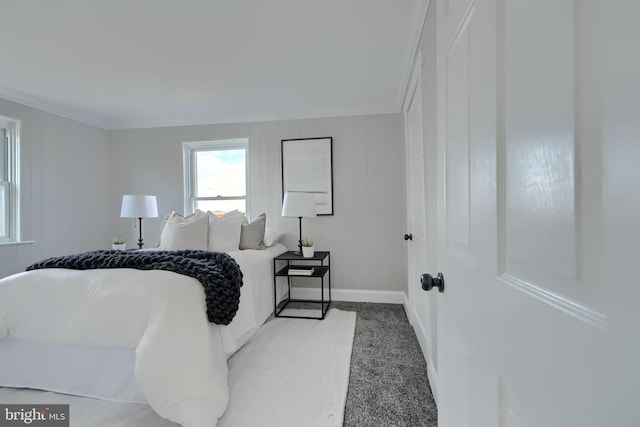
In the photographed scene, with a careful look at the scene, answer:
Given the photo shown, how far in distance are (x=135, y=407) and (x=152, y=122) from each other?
11.4 ft

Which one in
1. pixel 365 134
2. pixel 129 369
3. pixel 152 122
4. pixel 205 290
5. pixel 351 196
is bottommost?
pixel 129 369

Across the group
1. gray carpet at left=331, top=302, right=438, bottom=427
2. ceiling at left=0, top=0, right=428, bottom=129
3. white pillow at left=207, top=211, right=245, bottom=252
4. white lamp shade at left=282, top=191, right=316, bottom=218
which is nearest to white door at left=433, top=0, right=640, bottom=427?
gray carpet at left=331, top=302, right=438, bottom=427

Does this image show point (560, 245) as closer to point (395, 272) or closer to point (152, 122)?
point (395, 272)

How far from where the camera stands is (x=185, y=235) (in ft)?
9.40

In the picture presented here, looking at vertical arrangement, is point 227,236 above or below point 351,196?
below

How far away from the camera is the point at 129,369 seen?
1603 mm

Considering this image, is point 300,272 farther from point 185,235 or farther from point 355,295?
point 185,235

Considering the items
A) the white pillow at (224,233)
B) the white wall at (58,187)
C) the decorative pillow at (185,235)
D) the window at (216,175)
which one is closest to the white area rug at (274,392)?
the white pillow at (224,233)

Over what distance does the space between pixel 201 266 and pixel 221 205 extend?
224cm

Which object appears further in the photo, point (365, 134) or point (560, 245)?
point (365, 134)

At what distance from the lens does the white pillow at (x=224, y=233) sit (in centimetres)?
298

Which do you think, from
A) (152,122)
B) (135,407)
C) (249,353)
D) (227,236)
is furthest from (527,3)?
(152,122)

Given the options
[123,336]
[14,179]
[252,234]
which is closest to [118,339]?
[123,336]

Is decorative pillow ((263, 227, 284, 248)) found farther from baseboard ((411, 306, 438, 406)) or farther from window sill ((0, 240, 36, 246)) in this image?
window sill ((0, 240, 36, 246))
